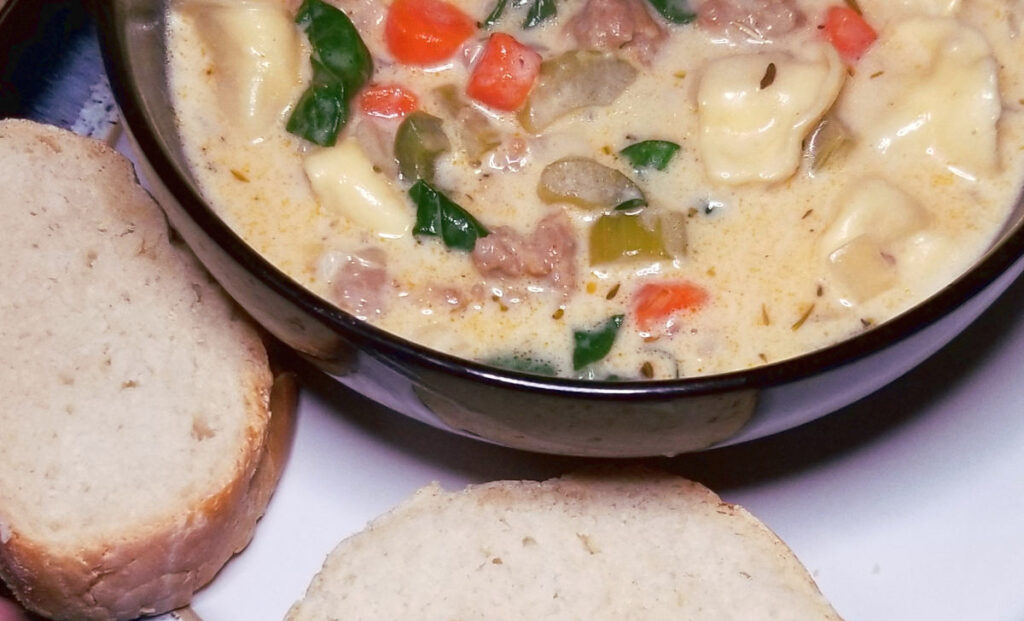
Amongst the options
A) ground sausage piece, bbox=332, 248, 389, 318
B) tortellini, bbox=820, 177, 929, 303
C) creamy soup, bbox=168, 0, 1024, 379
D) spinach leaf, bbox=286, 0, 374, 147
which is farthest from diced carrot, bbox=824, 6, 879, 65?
ground sausage piece, bbox=332, 248, 389, 318

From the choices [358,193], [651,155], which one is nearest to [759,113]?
[651,155]

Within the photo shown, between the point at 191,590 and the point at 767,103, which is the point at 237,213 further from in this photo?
the point at 767,103

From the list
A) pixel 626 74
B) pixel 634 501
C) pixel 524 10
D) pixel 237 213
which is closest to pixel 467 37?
pixel 524 10

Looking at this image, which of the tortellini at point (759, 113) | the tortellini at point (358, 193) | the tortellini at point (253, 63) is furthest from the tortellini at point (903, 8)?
the tortellini at point (253, 63)

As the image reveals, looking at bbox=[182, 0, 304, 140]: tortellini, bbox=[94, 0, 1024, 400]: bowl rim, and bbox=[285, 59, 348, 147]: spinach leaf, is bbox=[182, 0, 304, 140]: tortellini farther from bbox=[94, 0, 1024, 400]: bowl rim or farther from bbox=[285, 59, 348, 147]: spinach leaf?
bbox=[94, 0, 1024, 400]: bowl rim

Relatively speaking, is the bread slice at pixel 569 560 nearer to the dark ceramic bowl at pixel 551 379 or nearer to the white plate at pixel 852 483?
the white plate at pixel 852 483

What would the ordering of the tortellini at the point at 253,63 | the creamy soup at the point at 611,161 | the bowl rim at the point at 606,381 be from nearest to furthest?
the bowl rim at the point at 606,381, the creamy soup at the point at 611,161, the tortellini at the point at 253,63

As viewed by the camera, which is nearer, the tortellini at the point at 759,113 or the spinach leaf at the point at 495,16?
the tortellini at the point at 759,113
